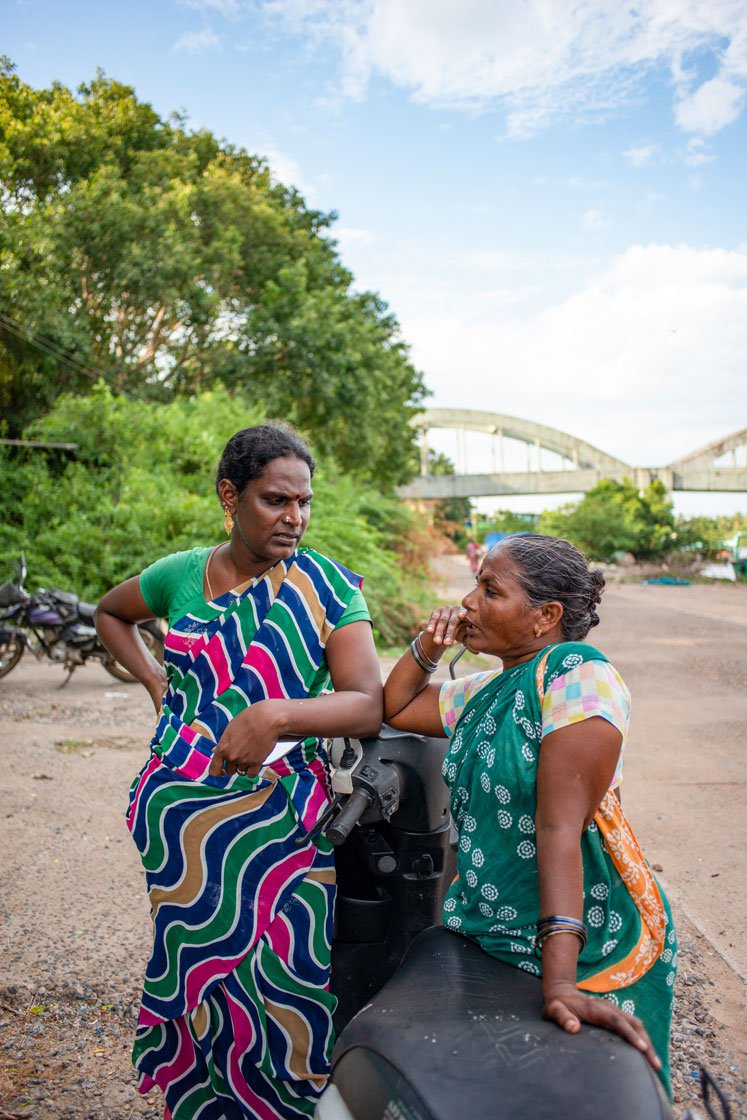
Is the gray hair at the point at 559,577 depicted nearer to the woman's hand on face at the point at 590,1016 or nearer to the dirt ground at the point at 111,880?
the woman's hand on face at the point at 590,1016

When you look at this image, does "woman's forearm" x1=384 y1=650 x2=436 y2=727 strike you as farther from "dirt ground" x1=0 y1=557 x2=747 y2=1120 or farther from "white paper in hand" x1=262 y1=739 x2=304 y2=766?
"dirt ground" x1=0 y1=557 x2=747 y2=1120

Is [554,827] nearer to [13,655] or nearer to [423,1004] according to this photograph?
[423,1004]

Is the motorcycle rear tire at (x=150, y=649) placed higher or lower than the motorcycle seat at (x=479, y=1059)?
lower

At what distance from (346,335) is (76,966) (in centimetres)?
1670

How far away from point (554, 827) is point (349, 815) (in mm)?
388

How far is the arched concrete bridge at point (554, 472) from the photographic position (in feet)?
164

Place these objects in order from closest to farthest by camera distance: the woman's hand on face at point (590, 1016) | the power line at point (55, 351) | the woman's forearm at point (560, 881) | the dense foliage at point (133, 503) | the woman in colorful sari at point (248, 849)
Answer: the woman's hand on face at point (590, 1016) → the woman's forearm at point (560, 881) → the woman in colorful sari at point (248, 849) → the dense foliage at point (133, 503) → the power line at point (55, 351)

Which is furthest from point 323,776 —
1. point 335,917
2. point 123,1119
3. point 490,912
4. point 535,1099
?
point 123,1119

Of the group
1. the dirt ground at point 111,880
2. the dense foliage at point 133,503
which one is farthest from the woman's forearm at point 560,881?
the dense foliage at point 133,503

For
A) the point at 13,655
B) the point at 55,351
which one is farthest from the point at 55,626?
the point at 55,351

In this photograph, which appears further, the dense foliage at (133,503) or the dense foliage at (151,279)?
the dense foliage at (151,279)

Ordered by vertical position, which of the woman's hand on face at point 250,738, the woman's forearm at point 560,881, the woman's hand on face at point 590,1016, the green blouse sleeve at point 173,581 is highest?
the green blouse sleeve at point 173,581

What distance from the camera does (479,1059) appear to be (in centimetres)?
131

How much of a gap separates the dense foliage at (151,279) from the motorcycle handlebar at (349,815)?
15972 mm
